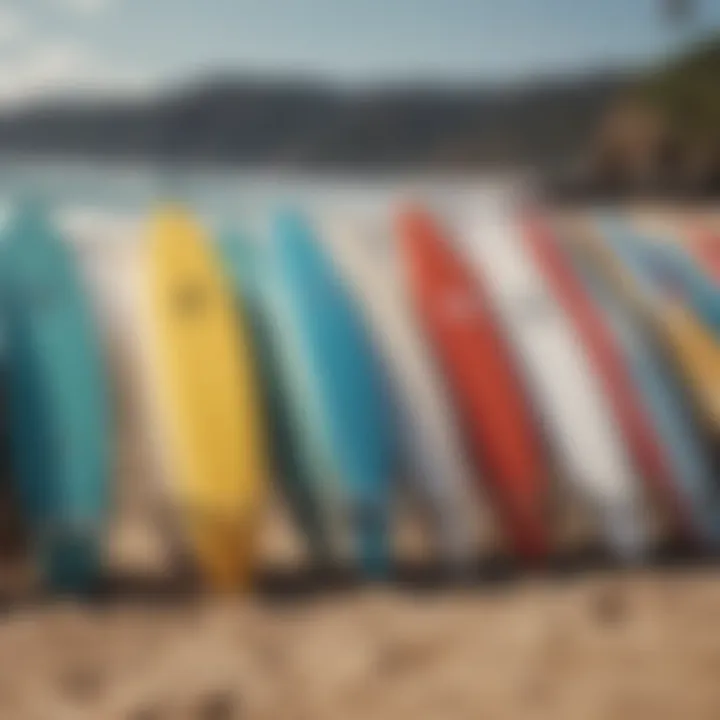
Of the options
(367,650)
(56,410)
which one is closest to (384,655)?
(367,650)

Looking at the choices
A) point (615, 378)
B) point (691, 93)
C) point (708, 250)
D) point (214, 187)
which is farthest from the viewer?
point (691, 93)

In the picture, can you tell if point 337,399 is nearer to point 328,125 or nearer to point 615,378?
point 615,378

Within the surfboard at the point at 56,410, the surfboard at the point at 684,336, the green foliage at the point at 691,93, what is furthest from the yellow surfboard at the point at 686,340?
the green foliage at the point at 691,93

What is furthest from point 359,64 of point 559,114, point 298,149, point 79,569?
point 79,569

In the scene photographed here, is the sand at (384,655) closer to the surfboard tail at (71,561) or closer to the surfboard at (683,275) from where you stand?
the surfboard tail at (71,561)

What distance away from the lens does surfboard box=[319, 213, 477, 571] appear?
1632mm

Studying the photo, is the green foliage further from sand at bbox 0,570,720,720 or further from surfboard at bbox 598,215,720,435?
sand at bbox 0,570,720,720

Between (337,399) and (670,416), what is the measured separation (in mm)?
407

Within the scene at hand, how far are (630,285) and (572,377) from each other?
0.22 metres

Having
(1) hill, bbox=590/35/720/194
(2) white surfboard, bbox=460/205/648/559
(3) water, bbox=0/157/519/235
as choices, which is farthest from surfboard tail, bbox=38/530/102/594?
(1) hill, bbox=590/35/720/194

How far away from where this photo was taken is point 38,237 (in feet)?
5.90

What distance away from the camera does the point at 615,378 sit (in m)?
1.77

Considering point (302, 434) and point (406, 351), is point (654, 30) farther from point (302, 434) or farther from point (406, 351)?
point (302, 434)

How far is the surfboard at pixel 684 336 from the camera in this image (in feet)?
5.75
